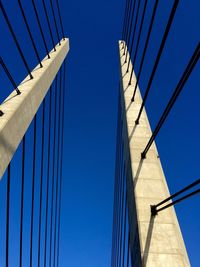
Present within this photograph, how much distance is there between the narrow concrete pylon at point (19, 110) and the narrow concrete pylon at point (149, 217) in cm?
309

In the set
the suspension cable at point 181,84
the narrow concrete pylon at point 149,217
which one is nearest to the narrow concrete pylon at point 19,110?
the narrow concrete pylon at point 149,217

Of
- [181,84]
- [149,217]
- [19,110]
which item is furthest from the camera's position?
[19,110]

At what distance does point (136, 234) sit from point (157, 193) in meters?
1.13

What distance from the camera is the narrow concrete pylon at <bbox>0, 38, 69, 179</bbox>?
9.17 metres

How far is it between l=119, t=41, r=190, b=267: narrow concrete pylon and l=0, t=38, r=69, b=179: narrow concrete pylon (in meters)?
3.09

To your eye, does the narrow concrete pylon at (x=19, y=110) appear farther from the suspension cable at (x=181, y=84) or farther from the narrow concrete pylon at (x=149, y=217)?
the suspension cable at (x=181, y=84)

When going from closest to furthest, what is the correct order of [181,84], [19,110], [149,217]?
[181,84]
[149,217]
[19,110]

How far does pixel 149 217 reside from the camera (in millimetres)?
7762

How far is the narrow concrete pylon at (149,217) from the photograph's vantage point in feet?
22.6

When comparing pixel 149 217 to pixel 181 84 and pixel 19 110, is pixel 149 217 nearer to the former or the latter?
pixel 181 84

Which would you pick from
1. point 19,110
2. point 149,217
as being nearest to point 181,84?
point 149,217

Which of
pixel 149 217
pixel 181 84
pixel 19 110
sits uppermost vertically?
pixel 19 110

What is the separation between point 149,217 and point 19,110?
4.77 meters

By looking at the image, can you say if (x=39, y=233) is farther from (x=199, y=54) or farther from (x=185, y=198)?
(x=199, y=54)
